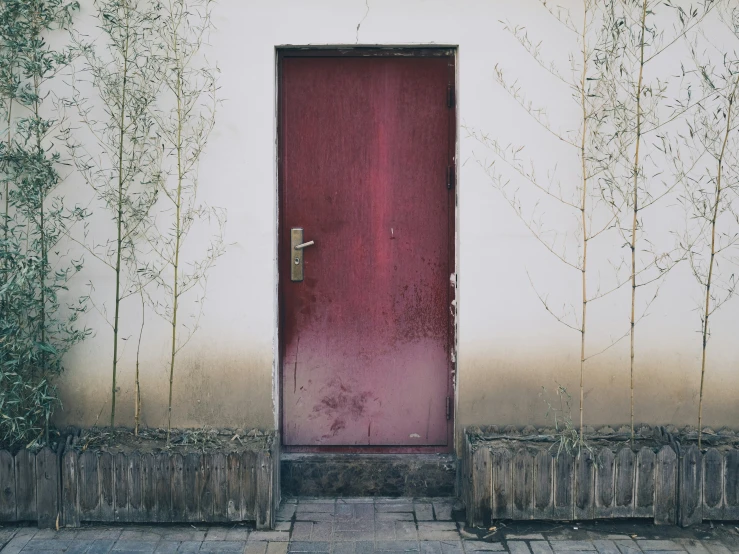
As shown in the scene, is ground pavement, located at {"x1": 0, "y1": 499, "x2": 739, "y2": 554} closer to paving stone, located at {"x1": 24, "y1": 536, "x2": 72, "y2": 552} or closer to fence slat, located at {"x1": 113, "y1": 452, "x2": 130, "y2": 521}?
paving stone, located at {"x1": 24, "y1": 536, "x2": 72, "y2": 552}

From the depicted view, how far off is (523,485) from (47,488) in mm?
2718

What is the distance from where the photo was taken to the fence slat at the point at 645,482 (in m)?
4.54

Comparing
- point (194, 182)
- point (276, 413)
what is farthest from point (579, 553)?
point (194, 182)

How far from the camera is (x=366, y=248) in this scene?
5.09 m

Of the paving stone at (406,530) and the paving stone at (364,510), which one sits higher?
the paving stone at (364,510)

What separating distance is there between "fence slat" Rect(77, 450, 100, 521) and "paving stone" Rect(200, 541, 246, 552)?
685 mm

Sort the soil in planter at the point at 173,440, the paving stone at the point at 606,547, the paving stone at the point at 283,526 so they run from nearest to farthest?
the paving stone at the point at 606,547, the paving stone at the point at 283,526, the soil in planter at the point at 173,440

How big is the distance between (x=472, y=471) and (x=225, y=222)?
211 cm

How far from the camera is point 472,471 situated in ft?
15.0

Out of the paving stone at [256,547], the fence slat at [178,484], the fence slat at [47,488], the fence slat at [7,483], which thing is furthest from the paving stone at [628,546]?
the fence slat at [7,483]

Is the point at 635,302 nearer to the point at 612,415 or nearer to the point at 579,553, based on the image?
the point at 612,415

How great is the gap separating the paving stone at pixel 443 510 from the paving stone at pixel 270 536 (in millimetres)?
922

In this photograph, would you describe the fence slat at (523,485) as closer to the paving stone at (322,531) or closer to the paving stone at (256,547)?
the paving stone at (322,531)

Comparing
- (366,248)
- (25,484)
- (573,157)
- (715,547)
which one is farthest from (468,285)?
(25,484)
